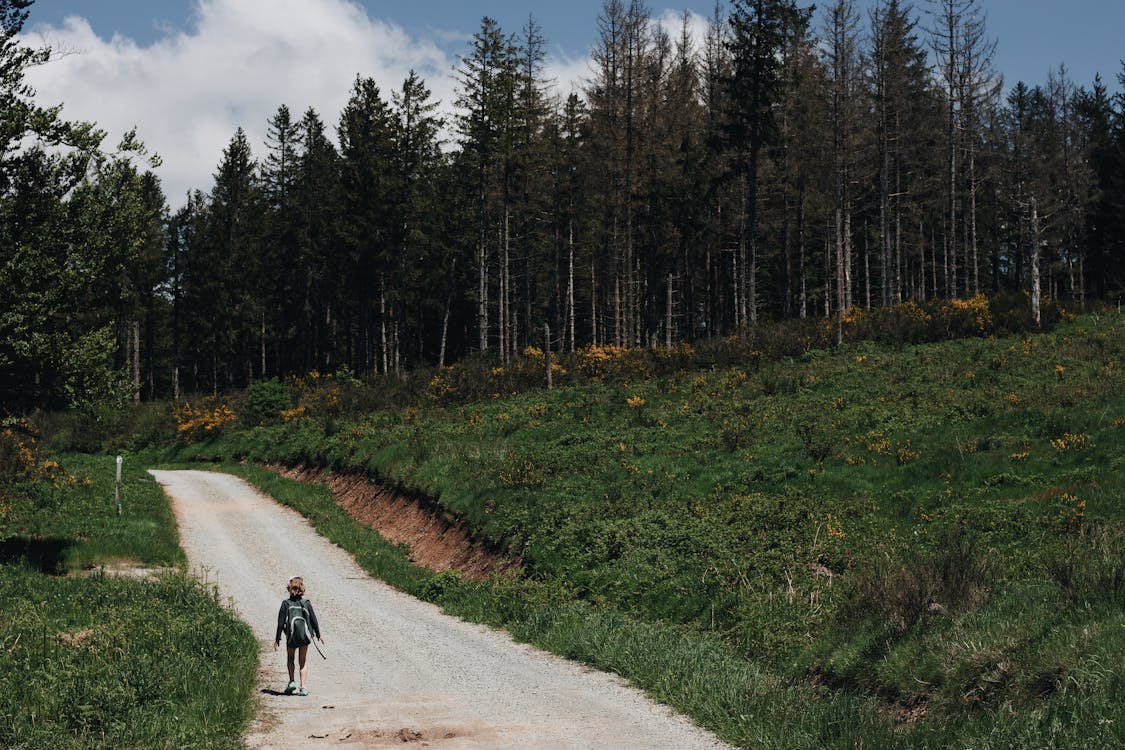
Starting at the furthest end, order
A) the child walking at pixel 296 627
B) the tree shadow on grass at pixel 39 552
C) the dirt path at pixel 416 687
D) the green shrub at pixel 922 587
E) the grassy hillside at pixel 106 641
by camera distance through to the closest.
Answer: the tree shadow on grass at pixel 39 552 < the child walking at pixel 296 627 < the green shrub at pixel 922 587 < the dirt path at pixel 416 687 < the grassy hillside at pixel 106 641

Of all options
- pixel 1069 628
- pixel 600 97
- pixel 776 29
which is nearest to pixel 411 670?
pixel 1069 628

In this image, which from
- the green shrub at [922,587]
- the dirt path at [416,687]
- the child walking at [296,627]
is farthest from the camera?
the child walking at [296,627]

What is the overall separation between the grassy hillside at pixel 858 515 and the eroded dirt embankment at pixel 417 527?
1.94 feet

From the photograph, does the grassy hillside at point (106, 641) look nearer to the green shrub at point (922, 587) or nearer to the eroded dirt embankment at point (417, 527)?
the eroded dirt embankment at point (417, 527)

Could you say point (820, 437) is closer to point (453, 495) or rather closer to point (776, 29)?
point (453, 495)

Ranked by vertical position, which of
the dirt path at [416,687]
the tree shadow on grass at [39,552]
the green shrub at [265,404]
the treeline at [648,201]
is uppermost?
the treeline at [648,201]

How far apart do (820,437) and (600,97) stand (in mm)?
34796

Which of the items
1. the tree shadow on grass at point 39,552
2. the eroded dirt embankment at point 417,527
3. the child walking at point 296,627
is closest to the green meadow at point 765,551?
the tree shadow on grass at point 39,552

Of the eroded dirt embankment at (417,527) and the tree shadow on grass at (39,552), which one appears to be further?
the eroded dirt embankment at (417,527)

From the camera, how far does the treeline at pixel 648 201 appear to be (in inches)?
1793

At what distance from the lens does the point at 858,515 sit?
1617cm

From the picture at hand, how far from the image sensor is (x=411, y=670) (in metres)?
12.6

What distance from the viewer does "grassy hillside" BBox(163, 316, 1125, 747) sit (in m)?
8.99

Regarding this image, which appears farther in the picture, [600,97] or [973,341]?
[600,97]
